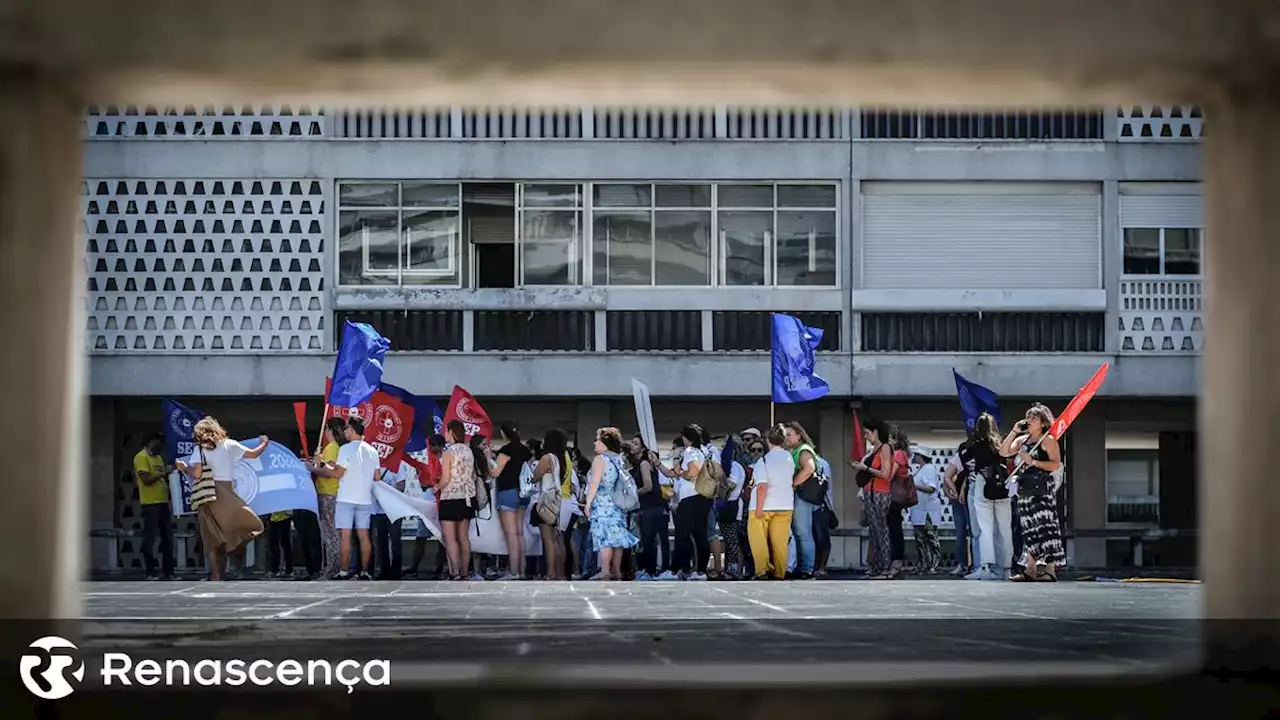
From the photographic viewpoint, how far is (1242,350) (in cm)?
877

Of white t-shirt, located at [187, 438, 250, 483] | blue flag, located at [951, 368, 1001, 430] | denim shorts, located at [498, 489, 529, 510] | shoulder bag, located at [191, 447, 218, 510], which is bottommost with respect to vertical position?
denim shorts, located at [498, 489, 529, 510]

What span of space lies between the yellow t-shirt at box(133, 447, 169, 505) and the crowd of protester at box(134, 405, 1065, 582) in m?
0.02

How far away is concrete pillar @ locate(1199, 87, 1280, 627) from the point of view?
8633 mm

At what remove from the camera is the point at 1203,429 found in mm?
9102

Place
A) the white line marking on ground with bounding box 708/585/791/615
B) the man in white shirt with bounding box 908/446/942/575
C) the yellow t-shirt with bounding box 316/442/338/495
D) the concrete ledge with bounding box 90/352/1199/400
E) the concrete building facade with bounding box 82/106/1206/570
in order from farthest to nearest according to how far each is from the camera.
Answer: the concrete building facade with bounding box 82/106/1206/570 → the concrete ledge with bounding box 90/352/1199/400 → the man in white shirt with bounding box 908/446/942/575 → the yellow t-shirt with bounding box 316/442/338/495 → the white line marking on ground with bounding box 708/585/791/615

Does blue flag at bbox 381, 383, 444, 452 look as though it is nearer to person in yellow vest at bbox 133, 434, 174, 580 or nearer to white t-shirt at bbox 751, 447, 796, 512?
person in yellow vest at bbox 133, 434, 174, 580

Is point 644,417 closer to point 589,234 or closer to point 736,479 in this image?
point 736,479

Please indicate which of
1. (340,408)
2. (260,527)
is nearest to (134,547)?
(340,408)

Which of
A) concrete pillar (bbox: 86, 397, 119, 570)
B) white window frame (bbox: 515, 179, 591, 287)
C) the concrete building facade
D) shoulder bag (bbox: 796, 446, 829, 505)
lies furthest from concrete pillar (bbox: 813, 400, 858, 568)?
concrete pillar (bbox: 86, 397, 119, 570)

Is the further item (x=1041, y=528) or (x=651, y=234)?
(x=651, y=234)

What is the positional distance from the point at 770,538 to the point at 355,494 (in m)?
4.35

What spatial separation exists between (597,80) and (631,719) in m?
2.55

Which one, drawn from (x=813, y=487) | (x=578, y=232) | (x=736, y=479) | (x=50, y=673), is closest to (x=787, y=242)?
(x=578, y=232)

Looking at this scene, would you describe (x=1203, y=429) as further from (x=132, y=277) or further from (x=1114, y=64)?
(x=132, y=277)
